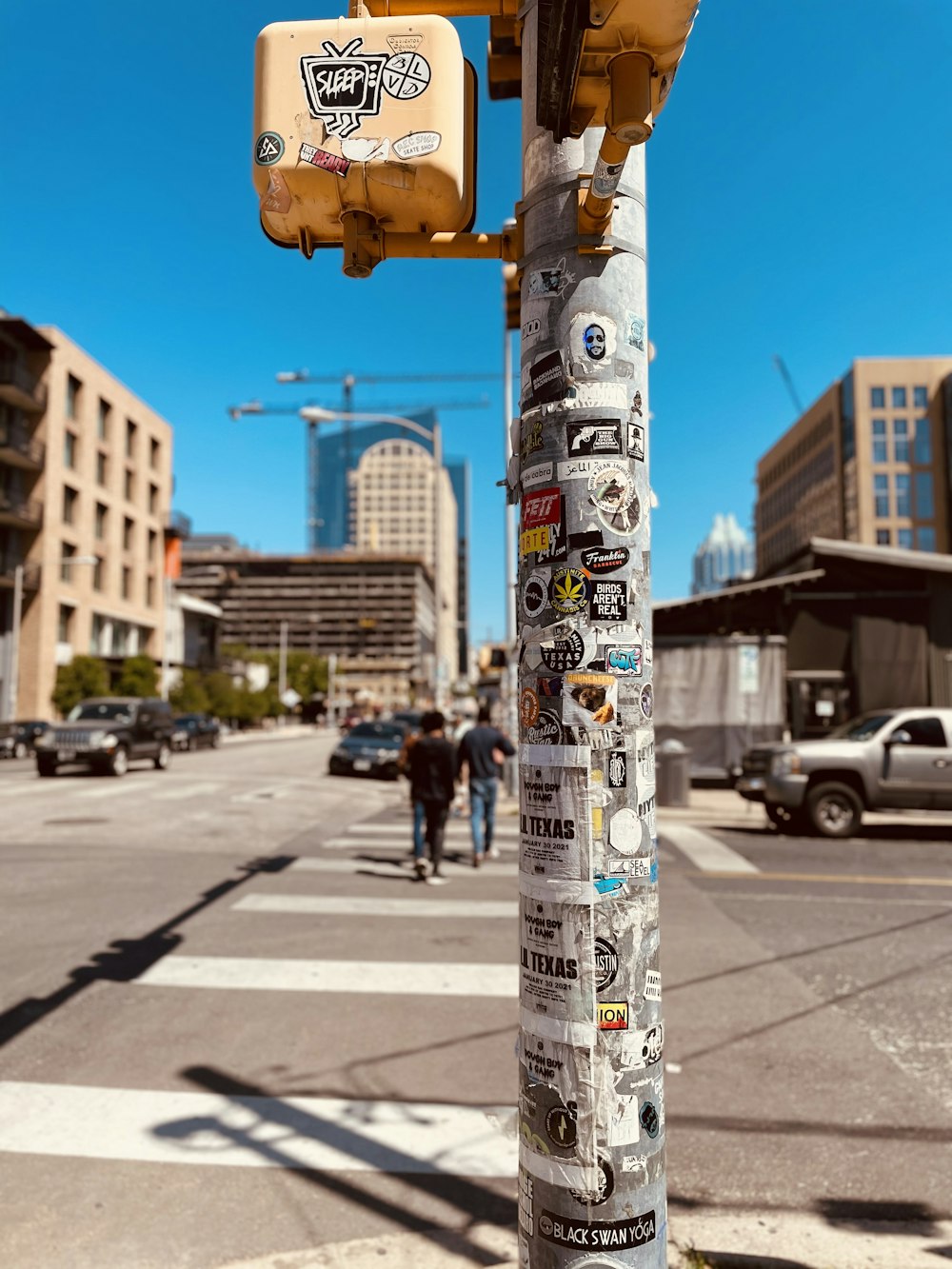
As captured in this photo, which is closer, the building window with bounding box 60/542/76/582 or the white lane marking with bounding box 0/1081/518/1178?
the white lane marking with bounding box 0/1081/518/1178

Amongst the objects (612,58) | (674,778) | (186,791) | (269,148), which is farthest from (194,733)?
(612,58)

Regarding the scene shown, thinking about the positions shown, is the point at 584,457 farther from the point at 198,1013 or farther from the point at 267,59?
the point at 198,1013

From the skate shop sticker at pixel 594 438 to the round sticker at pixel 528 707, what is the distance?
579 millimetres

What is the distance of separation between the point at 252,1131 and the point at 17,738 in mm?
33720

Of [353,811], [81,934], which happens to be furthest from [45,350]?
[81,934]

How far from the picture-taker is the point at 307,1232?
337 centimetres

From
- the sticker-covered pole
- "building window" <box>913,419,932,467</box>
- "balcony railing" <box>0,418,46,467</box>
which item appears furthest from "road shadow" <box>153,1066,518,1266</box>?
"building window" <box>913,419,932,467</box>

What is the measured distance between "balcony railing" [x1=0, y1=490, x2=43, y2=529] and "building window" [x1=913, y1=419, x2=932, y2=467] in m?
68.1

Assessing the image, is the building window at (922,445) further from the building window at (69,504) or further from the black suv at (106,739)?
the black suv at (106,739)

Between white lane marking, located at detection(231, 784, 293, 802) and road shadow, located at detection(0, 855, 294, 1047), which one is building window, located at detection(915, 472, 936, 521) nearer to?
white lane marking, located at detection(231, 784, 293, 802)

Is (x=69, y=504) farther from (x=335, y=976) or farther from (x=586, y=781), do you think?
(x=586, y=781)

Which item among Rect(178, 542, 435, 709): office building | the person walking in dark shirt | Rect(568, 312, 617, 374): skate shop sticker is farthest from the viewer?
Rect(178, 542, 435, 709): office building

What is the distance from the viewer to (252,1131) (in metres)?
4.16

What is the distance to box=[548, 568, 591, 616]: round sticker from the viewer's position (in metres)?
2.20
